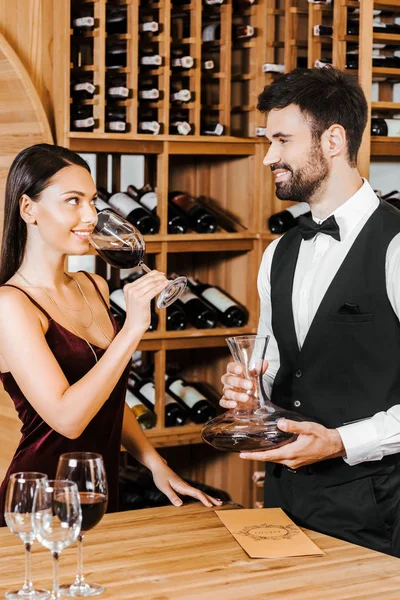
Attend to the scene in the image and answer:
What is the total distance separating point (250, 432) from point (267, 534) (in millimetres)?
224

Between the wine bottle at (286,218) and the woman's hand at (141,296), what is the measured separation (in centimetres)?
183

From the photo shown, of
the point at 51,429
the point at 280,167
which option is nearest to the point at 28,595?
the point at 51,429

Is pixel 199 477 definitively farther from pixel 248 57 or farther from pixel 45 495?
pixel 45 495

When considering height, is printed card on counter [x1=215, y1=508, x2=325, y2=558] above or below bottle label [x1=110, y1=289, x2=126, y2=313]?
below

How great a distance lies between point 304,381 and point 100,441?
0.56 meters

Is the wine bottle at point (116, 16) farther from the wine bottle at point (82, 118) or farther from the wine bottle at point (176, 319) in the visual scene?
the wine bottle at point (176, 319)

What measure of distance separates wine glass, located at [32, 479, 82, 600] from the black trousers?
3.42 feet

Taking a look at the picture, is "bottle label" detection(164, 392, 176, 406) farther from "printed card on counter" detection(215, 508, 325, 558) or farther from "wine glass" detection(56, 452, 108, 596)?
"wine glass" detection(56, 452, 108, 596)

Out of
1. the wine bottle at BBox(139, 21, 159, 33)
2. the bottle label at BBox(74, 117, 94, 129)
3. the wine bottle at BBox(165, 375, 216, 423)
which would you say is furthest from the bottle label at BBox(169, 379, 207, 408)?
the wine bottle at BBox(139, 21, 159, 33)

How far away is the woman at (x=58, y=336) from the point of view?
6.97ft

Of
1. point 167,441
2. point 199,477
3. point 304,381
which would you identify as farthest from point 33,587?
point 199,477

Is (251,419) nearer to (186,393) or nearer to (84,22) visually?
(186,393)

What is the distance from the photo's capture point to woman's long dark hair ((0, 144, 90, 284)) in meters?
2.39

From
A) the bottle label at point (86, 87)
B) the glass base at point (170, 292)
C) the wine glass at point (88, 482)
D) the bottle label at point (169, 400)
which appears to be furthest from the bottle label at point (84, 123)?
the wine glass at point (88, 482)
